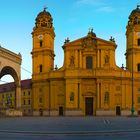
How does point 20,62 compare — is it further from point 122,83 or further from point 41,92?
point 122,83

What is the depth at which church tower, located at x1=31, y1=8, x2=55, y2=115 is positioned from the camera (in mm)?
86938

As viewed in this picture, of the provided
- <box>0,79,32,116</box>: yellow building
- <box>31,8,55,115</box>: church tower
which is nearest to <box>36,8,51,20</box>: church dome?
<box>31,8,55,115</box>: church tower

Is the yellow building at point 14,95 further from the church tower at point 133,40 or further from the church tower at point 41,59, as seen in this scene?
the church tower at point 133,40

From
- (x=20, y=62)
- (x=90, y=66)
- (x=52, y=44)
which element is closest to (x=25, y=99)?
(x=52, y=44)

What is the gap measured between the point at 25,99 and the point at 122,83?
46974mm

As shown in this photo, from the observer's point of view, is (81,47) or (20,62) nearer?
(20,62)

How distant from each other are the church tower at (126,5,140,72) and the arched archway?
1077 inches

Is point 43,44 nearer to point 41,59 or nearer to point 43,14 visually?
point 41,59

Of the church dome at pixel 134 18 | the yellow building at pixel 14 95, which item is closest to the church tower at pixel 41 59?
the church dome at pixel 134 18

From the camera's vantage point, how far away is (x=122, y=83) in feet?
278

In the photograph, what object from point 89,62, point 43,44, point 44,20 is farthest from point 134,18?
point 43,44

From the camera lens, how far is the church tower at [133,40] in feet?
286

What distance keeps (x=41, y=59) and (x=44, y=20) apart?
926 cm

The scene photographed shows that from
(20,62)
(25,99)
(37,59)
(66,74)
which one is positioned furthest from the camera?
(25,99)
